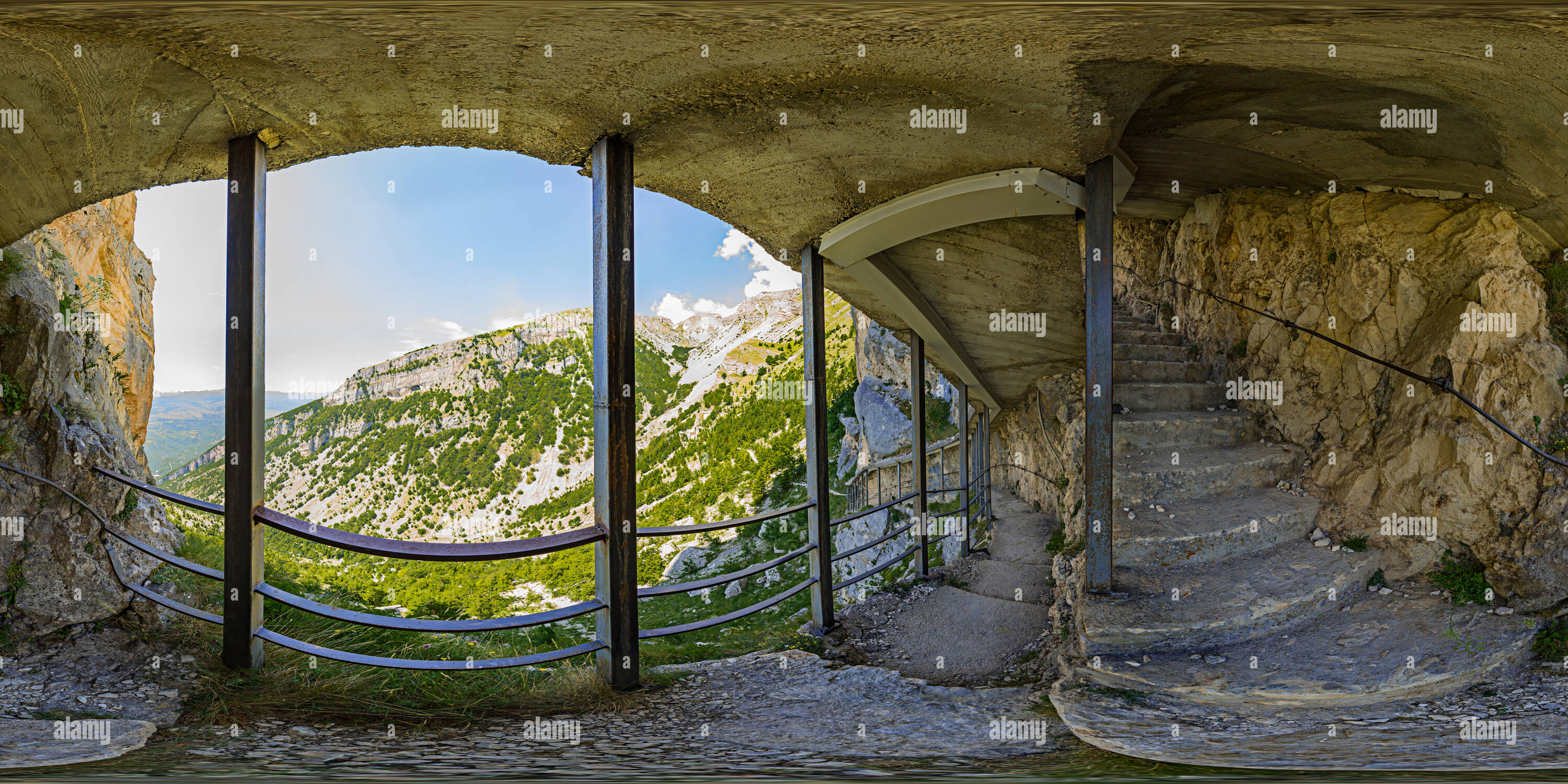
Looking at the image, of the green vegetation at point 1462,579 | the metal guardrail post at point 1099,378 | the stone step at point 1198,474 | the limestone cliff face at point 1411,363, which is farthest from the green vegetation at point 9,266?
the green vegetation at point 1462,579

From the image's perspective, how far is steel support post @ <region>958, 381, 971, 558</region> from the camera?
8859 mm

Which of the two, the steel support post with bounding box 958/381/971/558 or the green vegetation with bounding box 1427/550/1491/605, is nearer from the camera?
the green vegetation with bounding box 1427/550/1491/605

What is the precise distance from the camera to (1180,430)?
229 inches

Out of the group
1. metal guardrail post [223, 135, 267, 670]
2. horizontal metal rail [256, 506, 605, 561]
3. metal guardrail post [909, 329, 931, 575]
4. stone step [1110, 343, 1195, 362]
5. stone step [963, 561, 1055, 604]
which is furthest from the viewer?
metal guardrail post [909, 329, 931, 575]

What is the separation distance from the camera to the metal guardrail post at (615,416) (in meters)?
3.81

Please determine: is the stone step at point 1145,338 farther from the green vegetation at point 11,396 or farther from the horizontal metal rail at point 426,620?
the green vegetation at point 11,396

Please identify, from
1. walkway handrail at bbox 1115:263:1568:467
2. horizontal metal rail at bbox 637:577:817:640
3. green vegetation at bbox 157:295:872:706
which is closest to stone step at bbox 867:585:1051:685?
horizontal metal rail at bbox 637:577:817:640

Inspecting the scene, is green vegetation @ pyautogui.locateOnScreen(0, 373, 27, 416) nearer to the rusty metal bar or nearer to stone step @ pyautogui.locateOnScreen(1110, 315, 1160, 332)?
the rusty metal bar

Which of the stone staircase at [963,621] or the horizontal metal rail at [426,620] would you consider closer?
the horizontal metal rail at [426,620]

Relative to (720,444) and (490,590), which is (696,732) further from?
(720,444)

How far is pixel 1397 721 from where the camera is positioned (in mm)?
3131

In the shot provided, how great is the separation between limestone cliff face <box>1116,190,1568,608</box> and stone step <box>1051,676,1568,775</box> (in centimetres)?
148

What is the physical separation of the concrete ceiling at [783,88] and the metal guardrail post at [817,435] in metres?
0.94

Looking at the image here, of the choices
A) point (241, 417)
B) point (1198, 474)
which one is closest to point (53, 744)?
point (241, 417)
